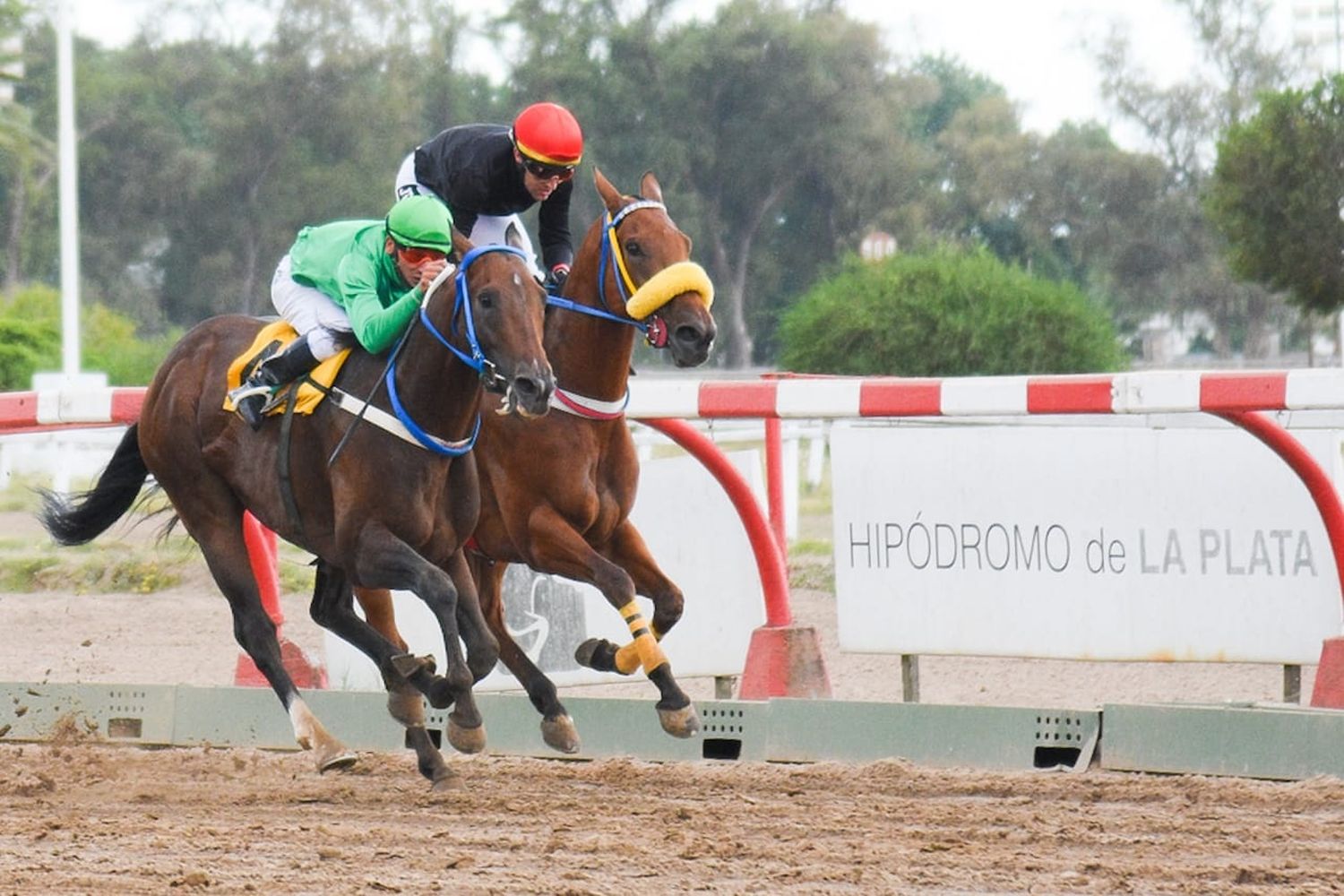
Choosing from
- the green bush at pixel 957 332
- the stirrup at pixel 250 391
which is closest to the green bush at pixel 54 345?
the green bush at pixel 957 332

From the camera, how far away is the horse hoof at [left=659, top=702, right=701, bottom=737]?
247 inches

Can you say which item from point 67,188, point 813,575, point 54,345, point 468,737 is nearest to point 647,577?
point 468,737

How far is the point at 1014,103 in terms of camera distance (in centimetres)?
5984

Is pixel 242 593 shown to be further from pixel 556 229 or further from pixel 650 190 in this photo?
pixel 650 190

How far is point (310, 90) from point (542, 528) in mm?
49893

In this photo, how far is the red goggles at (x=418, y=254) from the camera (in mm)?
6035

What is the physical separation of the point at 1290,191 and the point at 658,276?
740 inches

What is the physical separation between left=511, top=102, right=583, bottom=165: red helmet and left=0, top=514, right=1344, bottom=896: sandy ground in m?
1.90

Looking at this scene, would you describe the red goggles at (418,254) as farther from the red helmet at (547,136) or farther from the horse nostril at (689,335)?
the horse nostril at (689,335)

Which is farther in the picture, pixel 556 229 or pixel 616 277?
pixel 556 229

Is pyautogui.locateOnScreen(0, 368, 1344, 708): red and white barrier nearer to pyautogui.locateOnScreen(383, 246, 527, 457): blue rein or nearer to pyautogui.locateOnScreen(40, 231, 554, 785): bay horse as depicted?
pyautogui.locateOnScreen(40, 231, 554, 785): bay horse

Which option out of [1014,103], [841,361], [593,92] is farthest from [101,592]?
[1014,103]

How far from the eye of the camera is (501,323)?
557 cm

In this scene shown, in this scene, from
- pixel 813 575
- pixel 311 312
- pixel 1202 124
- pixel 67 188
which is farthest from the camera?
pixel 1202 124
